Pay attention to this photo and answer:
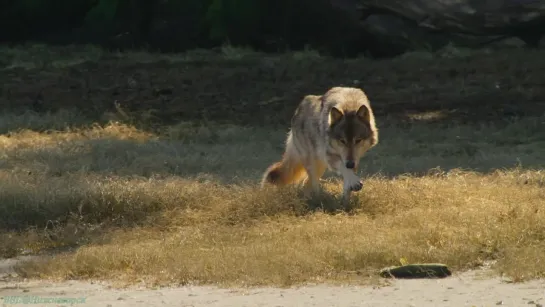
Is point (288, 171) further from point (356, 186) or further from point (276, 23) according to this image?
point (276, 23)

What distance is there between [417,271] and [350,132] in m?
3.21

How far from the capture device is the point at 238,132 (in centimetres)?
1784

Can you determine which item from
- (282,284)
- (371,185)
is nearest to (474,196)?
(371,185)

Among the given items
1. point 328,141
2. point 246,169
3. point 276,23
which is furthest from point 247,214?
point 276,23

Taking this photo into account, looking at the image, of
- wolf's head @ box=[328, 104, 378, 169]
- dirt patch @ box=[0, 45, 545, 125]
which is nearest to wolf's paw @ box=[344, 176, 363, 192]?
wolf's head @ box=[328, 104, 378, 169]

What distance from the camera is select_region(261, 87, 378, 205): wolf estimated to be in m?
11.5

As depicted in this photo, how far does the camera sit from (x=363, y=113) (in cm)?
1164

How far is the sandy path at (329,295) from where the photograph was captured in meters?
7.62

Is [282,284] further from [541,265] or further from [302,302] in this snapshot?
[541,265]

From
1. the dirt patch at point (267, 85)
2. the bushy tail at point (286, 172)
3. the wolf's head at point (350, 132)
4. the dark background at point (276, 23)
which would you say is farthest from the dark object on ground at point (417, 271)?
the dark background at point (276, 23)

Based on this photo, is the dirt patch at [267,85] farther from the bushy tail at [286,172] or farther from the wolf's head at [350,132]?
the wolf's head at [350,132]

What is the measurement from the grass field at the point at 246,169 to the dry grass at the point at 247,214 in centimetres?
2

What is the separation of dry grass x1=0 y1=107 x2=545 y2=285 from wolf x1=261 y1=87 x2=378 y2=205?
0.27 metres

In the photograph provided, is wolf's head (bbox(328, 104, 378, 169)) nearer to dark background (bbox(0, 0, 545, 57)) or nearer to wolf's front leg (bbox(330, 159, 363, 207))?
wolf's front leg (bbox(330, 159, 363, 207))
